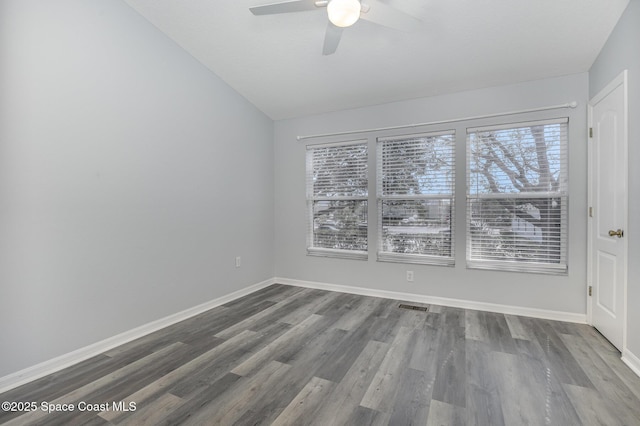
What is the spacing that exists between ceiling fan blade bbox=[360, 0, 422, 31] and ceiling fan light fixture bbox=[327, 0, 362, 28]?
21 cm

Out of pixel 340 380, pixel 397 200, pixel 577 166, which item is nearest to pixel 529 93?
pixel 577 166

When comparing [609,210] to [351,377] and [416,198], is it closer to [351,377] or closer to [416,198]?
[416,198]

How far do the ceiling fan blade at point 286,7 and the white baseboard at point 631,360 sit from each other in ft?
10.7

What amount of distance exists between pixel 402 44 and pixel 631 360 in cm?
311

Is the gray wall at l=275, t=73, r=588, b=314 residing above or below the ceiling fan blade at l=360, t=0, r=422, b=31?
below

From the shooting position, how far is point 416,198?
12.1 ft

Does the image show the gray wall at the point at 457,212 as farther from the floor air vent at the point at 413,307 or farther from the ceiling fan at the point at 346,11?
the ceiling fan at the point at 346,11

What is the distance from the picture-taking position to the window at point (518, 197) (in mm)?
3066

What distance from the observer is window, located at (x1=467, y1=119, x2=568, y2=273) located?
3066mm

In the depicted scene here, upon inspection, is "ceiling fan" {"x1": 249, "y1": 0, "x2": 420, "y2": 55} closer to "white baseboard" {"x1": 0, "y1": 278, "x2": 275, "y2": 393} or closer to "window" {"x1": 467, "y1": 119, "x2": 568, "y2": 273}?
"window" {"x1": 467, "y1": 119, "x2": 568, "y2": 273}

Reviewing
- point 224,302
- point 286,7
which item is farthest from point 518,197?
point 224,302

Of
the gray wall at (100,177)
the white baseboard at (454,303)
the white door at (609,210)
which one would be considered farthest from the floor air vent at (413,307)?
the gray wall at (100,177)

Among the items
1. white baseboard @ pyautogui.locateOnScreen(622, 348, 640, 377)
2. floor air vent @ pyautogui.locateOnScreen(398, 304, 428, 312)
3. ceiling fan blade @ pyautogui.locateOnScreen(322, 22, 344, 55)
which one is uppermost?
ceiling fan blade @ pyautogui.locateOnScreen(322, 22, 344, 55)

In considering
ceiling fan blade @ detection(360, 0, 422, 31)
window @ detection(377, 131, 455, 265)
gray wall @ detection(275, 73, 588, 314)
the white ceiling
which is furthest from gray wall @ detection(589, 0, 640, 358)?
ceiling fan blade @ detection(360, 0, 422, 31)
